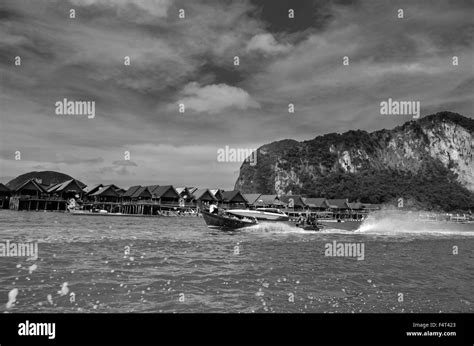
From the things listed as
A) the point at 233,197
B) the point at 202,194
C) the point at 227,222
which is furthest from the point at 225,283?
the point at 233,197

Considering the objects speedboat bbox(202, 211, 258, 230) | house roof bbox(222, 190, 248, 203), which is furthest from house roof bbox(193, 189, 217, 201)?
speedboat bbox(202, 211, 258, 230)

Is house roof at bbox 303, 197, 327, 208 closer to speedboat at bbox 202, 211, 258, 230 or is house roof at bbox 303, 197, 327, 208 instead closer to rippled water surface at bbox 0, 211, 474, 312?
speedboat at bbox 202, 211, 258, 230

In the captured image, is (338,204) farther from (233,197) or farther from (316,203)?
(233,197)

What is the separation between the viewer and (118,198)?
294 ft

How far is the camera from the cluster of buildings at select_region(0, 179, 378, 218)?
3233 inches

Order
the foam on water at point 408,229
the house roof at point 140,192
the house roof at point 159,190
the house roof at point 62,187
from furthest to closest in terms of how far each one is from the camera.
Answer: the house roof at point 159,190 → the house roof at point 140,192 → the house roof at point 62,187 → the foam on water at point 408,229

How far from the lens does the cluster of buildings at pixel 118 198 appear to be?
82125 millimetres

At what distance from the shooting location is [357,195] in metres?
161

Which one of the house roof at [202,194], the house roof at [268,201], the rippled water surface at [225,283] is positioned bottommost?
the house roof at [268,201]

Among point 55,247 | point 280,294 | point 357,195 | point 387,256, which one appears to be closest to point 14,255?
point 55,247

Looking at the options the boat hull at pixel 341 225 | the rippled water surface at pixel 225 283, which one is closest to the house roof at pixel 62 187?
the boat hull at pixel 341 225

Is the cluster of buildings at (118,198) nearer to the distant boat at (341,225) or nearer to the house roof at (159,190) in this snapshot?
the house roof at (159,190)

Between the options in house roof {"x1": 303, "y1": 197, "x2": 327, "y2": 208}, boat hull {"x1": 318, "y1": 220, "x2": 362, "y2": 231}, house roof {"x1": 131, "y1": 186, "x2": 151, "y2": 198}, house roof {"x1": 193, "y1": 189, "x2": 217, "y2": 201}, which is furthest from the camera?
house roof {"x1": 303, "y1": 197, "x2": 327, "y2": 208}
